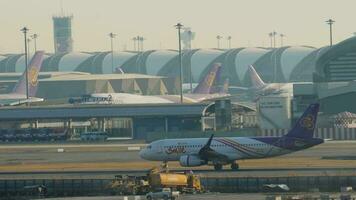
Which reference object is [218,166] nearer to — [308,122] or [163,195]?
[308,122]

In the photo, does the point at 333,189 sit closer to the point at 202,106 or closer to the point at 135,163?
the point at 135,163

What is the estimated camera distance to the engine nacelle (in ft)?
335

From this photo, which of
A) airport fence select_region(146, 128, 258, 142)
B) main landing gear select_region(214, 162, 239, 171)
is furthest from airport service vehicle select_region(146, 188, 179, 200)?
airport fence select_region(146, 128, 258, 142)

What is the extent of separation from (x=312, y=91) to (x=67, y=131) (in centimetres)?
3247

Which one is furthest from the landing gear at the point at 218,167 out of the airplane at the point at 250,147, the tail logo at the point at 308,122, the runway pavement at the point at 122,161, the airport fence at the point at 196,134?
the airport fence at the point at 196,134

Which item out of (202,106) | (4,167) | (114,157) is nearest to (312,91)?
(202,106)

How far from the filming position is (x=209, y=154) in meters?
102

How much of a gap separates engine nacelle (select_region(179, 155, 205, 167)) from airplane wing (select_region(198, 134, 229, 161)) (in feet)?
1.35

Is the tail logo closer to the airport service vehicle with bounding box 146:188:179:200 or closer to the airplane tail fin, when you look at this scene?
the airplane tail fin

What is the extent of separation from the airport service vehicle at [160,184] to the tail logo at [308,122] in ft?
65.9

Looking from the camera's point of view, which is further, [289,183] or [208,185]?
[208,185]

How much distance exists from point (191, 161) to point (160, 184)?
20.1 m

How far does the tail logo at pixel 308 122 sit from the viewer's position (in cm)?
10162

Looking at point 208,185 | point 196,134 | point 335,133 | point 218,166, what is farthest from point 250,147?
point 335,133
